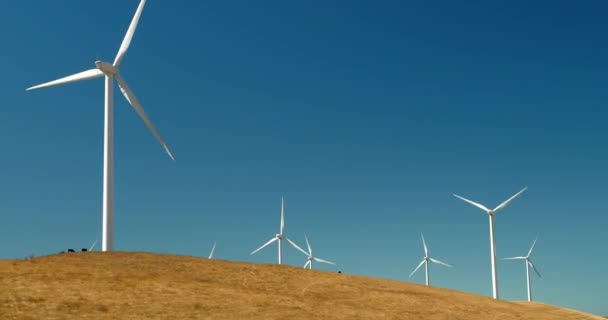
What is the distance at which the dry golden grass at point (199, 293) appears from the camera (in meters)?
39.8

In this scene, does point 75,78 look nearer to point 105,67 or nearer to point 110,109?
point 105,67

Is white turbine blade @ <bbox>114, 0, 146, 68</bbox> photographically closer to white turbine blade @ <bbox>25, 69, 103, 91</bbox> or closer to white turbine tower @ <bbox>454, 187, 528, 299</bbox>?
white turbine blade @ <bbox>25, 69, 103, 91</bbox>

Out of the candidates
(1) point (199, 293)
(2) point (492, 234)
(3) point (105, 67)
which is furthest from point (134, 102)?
(2) point (492, 234)

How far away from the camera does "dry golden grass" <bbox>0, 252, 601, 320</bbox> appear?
39750 mm

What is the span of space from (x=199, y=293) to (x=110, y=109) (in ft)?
86.2

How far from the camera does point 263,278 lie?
57.2m

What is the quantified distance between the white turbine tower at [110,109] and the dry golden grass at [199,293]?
13.2ft

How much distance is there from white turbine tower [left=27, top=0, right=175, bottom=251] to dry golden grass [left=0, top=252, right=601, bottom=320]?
402 centimetres

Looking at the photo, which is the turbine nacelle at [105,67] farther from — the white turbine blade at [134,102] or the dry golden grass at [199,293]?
the dry golden grass at [199,293]

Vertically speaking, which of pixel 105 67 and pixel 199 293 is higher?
pixel 105 67

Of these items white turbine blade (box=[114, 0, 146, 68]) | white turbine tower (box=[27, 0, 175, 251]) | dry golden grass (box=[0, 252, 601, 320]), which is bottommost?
dry golden grass (box=[0, 252, 601, 320])

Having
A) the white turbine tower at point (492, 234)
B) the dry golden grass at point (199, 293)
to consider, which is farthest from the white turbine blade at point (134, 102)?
the white turbine tower at point (492, 234)

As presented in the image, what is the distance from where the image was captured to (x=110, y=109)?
212 feet

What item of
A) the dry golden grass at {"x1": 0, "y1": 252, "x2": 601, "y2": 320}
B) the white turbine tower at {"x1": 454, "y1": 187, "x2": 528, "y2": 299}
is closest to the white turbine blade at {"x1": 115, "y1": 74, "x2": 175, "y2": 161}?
the dry golden grass at {"x1": 0, "y1": 252, "x2": 601, "y2": 320}
